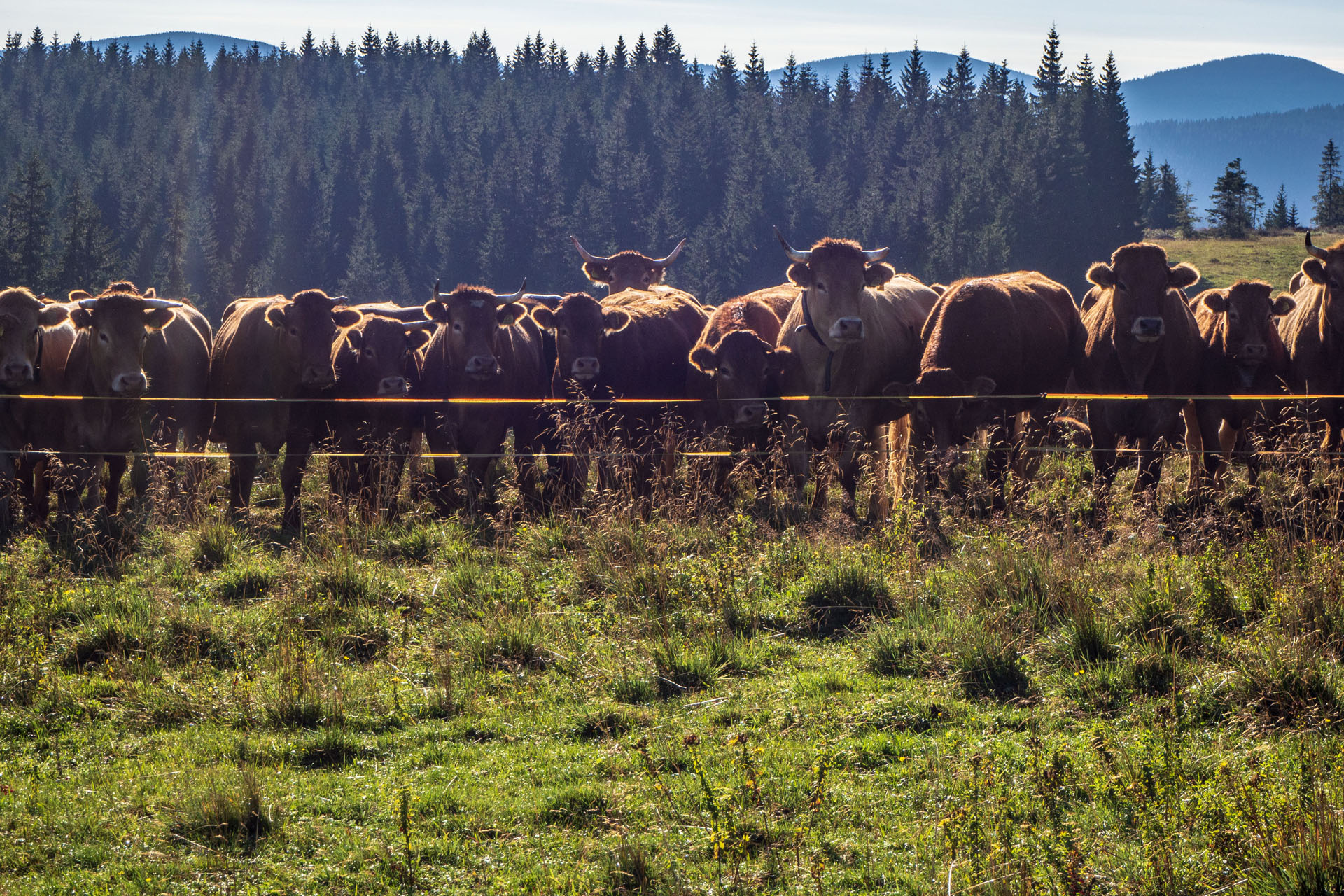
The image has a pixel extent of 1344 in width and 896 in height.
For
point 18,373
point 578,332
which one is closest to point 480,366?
point 578,332

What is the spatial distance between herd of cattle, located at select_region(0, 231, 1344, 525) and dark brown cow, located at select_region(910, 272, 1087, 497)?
0.03 m

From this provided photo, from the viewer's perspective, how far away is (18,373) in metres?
10.7

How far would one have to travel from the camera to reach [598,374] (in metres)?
12.5

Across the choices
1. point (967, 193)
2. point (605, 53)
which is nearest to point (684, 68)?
point (605, 53)

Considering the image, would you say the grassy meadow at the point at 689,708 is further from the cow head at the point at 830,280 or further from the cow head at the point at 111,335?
the cow head at the point at 830,280

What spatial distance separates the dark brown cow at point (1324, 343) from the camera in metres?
10.6

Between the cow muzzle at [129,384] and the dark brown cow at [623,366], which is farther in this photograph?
the dark brown cow at [623,366]

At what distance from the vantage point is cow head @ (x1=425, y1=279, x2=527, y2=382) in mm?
12211

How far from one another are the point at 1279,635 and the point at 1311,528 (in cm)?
292

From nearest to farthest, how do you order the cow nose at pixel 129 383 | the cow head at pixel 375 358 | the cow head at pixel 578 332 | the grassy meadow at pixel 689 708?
1. the grassy meadow at pixel 689 708
2. the cow nose at pixel 129 383
3. the cow head at pixel 578 332
4. the cow head at pixel 375 358

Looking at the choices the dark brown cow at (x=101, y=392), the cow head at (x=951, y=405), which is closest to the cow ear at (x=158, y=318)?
the dark brown cow at (x=101, y=392)

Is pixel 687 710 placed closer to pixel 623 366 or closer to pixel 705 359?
pixel 705 359

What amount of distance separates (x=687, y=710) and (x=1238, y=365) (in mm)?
8224

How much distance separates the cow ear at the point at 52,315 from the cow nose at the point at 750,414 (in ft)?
22.2
